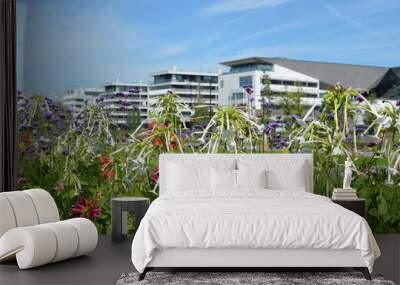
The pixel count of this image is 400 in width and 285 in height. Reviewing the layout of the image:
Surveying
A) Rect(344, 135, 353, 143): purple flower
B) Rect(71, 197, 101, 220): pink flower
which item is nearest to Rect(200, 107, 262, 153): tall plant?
Rect(344, 135, 353, 143): purple flower

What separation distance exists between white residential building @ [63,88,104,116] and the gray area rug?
3.45 meters

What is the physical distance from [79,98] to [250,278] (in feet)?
13.3

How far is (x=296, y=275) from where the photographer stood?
18.9 ft

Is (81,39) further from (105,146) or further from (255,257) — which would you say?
(255,257)

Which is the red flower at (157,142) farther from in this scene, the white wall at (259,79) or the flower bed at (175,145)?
the white wall at (259,79)

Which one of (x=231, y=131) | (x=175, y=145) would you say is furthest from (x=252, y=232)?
(x=175, y=145)

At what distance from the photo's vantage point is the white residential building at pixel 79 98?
8766 mm

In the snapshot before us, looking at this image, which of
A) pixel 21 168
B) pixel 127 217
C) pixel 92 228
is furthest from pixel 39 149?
pixel 92 228

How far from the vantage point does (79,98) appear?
8766 mm

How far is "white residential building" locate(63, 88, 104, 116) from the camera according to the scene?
28.8 ft

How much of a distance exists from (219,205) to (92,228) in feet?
4.62

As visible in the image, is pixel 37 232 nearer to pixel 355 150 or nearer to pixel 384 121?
pixel 355 150

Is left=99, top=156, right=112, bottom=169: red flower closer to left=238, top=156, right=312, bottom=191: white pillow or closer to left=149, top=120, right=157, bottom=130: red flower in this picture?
left=149, top=120, right=157, bottom=130: red flower

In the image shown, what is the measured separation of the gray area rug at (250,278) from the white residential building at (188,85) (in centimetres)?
331
